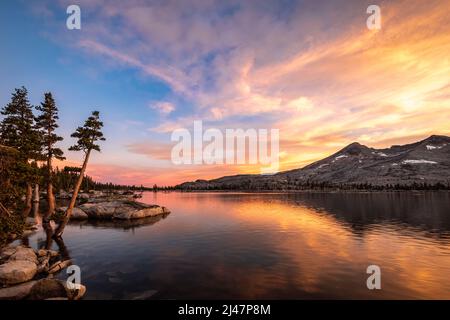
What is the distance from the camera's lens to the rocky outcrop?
4937 cm

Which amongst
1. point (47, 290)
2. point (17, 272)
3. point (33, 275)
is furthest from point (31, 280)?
point (47, 290)

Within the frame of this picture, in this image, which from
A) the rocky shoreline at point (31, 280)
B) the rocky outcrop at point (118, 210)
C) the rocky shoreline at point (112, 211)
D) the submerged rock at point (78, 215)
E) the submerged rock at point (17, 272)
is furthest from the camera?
the rocky outcrop at point (118, 210)

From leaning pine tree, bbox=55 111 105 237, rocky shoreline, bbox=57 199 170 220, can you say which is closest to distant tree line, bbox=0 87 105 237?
leaning pine tree, bbox=55 111 105 237

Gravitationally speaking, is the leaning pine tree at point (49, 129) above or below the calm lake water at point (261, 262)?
above

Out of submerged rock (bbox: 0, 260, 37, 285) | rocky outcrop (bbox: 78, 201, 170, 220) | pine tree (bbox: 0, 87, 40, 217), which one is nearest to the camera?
submerged rock (bbox: 0, 260, 37, 285)

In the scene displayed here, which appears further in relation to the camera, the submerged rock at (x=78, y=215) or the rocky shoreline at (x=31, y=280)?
the submerged rock at (x=78, y=215)

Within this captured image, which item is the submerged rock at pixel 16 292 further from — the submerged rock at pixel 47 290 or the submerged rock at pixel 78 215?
the submerged rock at pixel 78 215

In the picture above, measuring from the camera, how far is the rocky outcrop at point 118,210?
49366 millimetres

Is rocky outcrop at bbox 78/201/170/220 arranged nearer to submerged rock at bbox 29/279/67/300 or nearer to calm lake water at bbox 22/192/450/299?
calm lake water at bbox 22/192/450/299

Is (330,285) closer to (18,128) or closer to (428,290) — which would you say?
(428,290)

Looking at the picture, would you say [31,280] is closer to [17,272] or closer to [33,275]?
[33,275]

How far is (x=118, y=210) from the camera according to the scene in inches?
1977

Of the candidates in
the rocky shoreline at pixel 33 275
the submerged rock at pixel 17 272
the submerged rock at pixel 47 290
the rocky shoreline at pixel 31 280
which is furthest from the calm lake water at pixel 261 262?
the submerged rock at pixel 17 272
